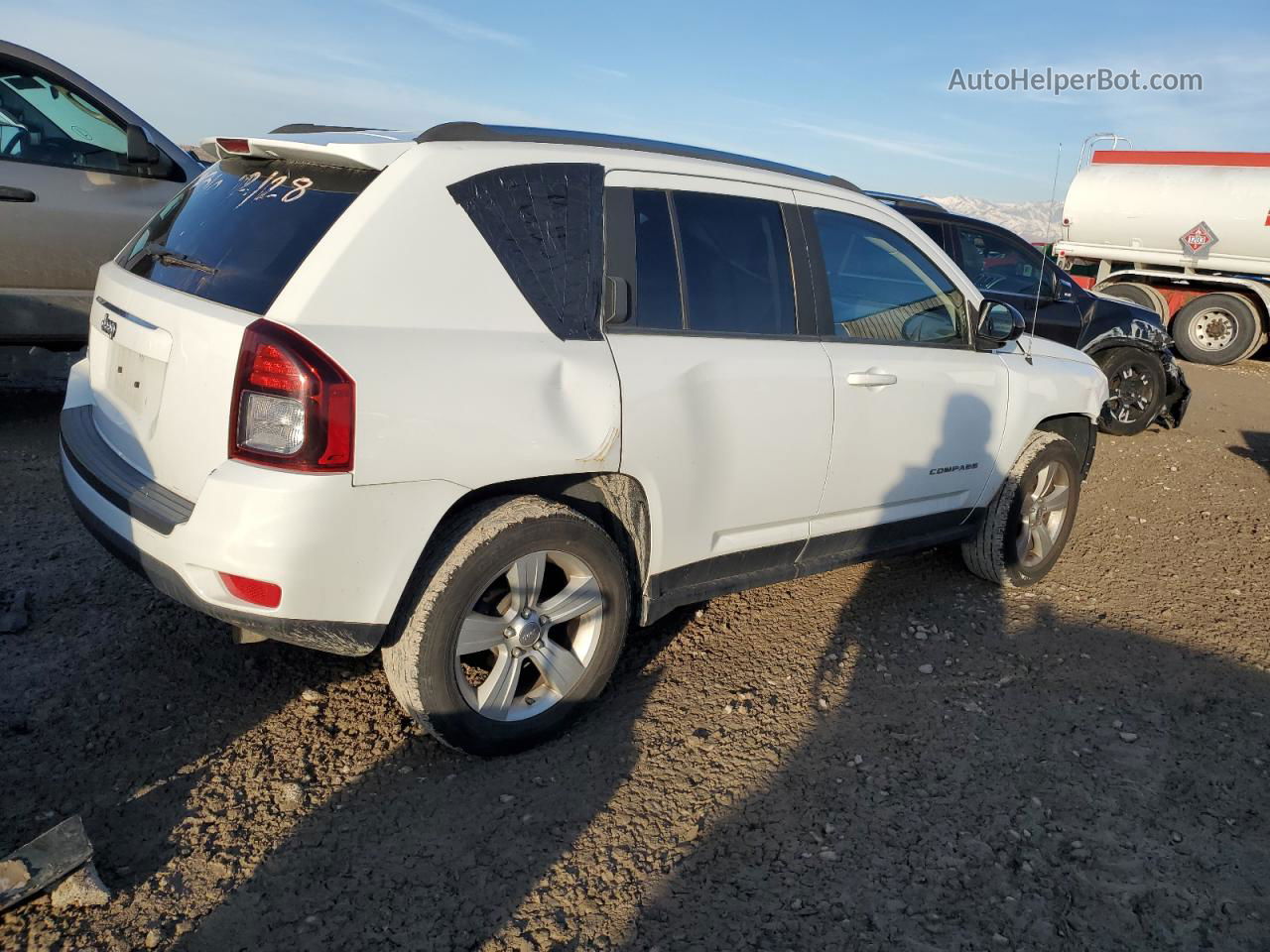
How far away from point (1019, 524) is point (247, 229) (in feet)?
11.8

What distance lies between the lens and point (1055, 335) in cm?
810

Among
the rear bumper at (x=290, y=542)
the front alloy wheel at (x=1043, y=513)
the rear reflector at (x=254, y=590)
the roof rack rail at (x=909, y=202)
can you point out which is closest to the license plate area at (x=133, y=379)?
the rear bumper at (x=290, y=542)

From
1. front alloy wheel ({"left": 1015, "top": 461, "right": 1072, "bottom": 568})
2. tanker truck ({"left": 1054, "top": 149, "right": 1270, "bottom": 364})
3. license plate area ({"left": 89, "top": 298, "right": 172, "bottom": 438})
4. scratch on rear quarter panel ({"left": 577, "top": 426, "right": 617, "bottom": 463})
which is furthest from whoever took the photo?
tanker truck ({"left": 1054, "top": 149, "right": 1270, "bottom": 364})

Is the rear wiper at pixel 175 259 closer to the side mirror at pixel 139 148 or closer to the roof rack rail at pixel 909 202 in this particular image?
the side mirror at pixel 139 148

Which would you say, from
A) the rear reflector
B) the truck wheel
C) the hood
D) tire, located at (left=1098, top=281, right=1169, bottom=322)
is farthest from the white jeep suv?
the truck wheel

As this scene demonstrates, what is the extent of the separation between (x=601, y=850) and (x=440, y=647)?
0.72 metres

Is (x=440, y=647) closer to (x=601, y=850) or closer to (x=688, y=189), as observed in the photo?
(x=601, y=850)

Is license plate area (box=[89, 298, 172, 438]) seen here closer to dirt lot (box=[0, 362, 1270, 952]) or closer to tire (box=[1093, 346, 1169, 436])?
dirt lot (box=[0, 362, 1270, 952])

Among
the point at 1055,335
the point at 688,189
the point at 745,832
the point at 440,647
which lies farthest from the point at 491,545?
the point at 1055,335

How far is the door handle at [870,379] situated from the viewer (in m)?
3.57

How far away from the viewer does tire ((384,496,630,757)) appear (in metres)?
2.72

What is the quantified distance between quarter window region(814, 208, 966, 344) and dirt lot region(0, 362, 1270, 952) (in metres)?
1.29

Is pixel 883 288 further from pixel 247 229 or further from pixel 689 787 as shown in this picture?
pixel 247 229

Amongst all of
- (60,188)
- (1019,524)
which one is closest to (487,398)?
(1019,524)
